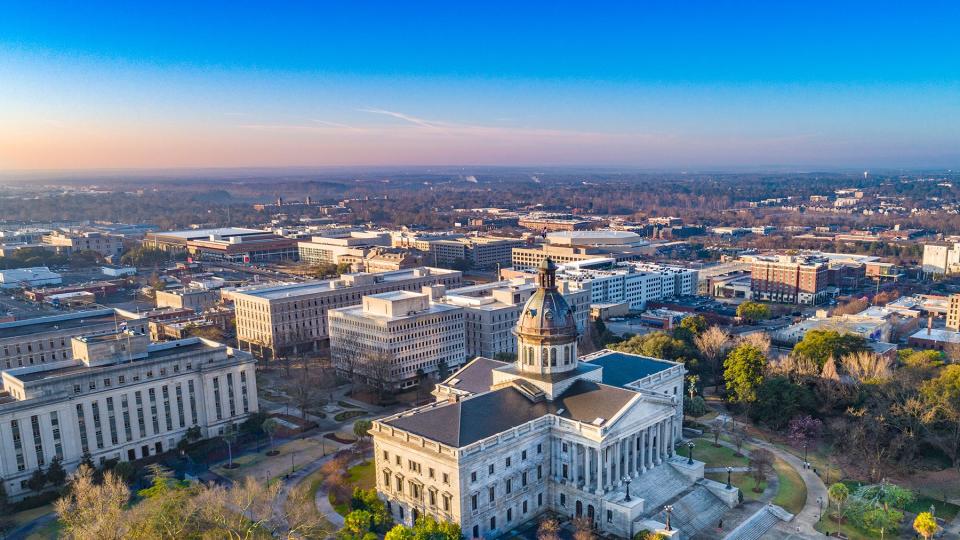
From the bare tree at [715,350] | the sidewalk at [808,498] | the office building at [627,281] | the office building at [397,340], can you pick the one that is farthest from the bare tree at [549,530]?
the office building at [627,281]

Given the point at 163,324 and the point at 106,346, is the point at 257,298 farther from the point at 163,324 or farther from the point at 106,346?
the point at 106,346

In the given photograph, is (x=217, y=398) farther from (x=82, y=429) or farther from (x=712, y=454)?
(x=712, y=454)

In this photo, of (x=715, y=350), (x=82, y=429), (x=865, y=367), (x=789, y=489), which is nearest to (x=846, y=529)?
(x=789, y=489)

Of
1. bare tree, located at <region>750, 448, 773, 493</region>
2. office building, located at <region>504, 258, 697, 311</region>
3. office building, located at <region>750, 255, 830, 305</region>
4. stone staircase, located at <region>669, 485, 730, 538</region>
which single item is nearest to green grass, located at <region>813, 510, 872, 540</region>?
bare tree, located at <region>750, 448, 773, 493</region>

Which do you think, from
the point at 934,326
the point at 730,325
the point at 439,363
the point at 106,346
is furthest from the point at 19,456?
the point at 934,326

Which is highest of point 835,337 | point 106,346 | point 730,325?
point 106,346

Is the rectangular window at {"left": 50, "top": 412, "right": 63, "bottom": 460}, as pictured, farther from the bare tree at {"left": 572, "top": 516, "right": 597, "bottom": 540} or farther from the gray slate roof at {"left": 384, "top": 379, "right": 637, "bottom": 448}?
the bare tree at {"left": 572, "top": 516, "right": 597, "bottom": 540}
